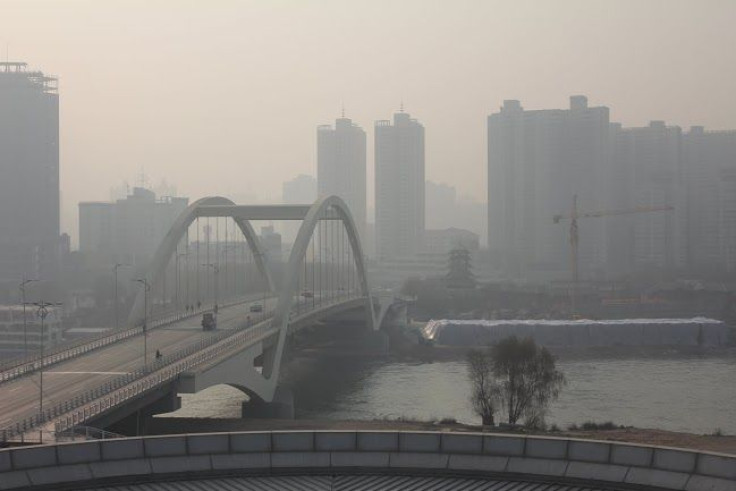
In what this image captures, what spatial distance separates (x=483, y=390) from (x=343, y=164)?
79.5 m

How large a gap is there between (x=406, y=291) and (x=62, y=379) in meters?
43.8

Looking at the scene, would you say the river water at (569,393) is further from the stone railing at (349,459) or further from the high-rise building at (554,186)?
the high-rise building at (554,186)

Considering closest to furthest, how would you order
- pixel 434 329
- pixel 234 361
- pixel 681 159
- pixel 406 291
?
1. pixel 234 361
2. pixel 434 329
3. pixel 406 291
4. pixel 681 159

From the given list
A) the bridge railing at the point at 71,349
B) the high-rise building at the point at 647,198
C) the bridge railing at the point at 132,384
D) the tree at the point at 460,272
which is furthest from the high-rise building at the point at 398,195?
the bridge railing at the point at 132,384

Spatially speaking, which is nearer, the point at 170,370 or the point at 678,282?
the point at 170,370

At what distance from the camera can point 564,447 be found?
925 centimetres

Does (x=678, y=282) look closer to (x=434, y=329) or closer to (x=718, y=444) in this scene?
(x=434, y=329)

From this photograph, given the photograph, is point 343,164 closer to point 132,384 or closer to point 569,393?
point 569,393

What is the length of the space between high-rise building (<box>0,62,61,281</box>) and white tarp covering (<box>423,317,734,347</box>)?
37398 millimetres

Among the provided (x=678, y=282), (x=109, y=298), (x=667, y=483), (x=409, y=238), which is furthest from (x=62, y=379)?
(x=409, y=238)

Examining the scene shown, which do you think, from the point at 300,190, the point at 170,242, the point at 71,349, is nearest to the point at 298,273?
the point at 170,242

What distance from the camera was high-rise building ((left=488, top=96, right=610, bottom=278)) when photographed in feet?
267

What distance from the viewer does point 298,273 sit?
32.1 m

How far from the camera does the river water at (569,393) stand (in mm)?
25250
